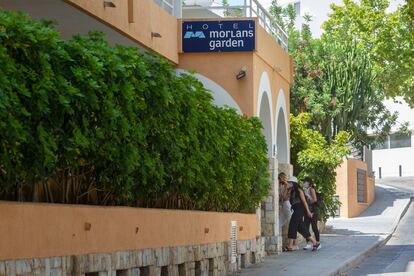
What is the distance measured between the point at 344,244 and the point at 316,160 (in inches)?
130

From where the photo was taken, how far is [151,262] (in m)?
13.0

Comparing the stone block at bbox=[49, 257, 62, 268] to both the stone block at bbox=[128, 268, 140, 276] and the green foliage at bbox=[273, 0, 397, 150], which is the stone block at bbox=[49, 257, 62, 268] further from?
the green foliage at bbox=[273, 0, 397, 150]

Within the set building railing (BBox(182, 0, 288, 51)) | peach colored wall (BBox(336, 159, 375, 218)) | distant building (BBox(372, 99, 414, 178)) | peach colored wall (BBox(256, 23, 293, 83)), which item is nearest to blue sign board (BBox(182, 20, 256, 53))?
peach colored wall (BBox(256, 23, 293, 83))

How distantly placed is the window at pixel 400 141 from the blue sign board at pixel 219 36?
47.6 metres

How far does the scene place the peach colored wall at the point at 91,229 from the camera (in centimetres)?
905

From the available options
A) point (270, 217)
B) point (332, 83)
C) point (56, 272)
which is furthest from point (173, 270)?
point (332, 83)

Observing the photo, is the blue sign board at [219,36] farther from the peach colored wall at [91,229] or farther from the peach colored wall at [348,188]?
the peach colored wall at [348,188]

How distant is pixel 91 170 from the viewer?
11.5 m

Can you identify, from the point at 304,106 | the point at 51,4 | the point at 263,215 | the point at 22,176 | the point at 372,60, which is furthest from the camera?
the point at 372,60

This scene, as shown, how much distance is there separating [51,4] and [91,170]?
424cm

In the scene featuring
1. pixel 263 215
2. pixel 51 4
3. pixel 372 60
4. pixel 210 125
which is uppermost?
pixel 372 60

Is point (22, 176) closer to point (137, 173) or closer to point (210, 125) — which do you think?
point (137, 173)

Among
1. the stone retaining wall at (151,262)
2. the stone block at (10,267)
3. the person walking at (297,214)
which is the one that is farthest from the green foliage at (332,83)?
the stone block at (10,267)

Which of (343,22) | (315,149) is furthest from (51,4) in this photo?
(343,22)
